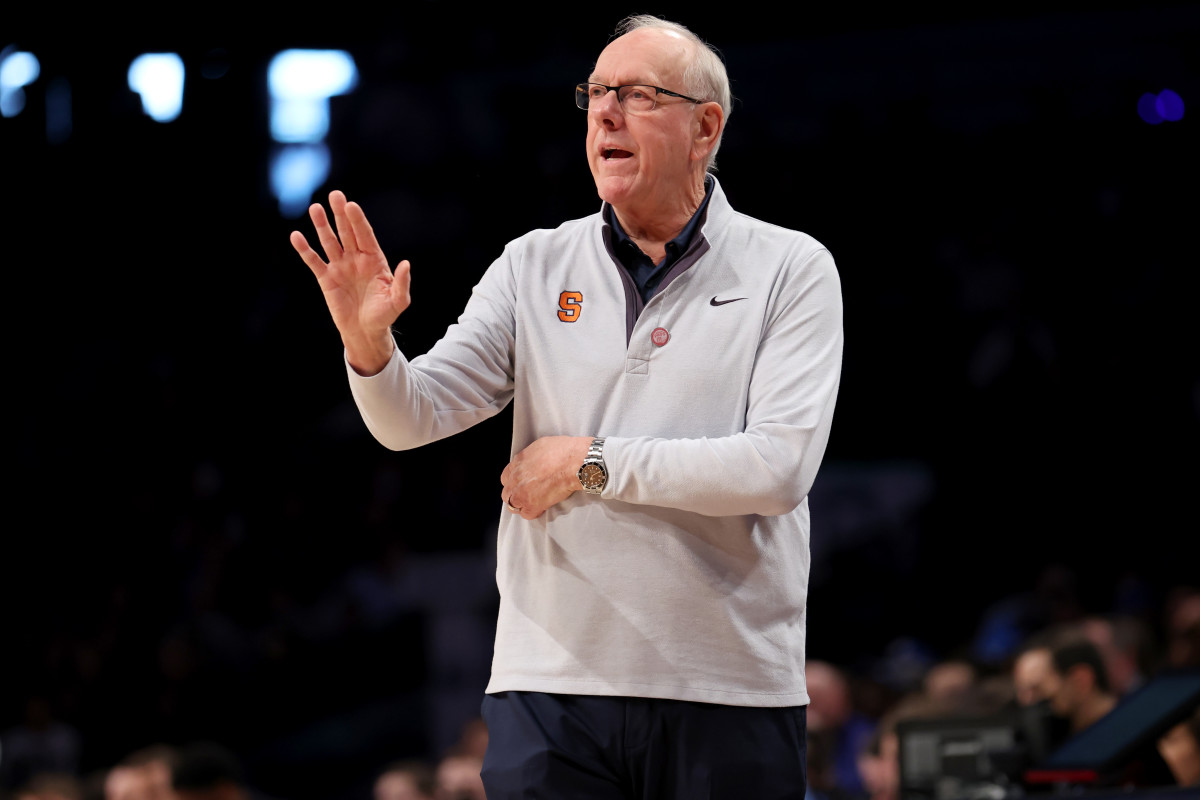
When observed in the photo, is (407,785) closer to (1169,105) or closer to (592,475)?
(592,475)

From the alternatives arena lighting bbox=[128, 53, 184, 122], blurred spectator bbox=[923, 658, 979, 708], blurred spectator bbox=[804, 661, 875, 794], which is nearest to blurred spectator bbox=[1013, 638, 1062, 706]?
→ blurred spectator bbox=[923, 658, 979, 708]

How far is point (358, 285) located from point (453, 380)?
0.73 ft

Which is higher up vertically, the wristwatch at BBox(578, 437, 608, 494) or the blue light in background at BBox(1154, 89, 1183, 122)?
the blue light in background at BBox(1154, 89, 1183, 122)

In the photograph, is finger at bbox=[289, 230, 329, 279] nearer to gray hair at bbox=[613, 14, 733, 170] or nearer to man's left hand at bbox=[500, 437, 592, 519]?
man's left hand at bbox=[500, 437, 592, 519]

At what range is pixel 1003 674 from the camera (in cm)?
634

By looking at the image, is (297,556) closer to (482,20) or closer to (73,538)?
(73,538)

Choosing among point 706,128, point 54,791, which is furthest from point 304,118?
point 706,128

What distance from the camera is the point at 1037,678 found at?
17.2 ft

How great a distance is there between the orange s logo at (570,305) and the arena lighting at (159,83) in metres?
7.75

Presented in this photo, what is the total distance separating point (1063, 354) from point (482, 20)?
4526mm

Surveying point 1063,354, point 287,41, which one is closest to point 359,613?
point 287,41

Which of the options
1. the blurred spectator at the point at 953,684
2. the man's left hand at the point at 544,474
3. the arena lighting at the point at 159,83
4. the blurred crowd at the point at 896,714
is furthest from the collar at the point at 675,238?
the arena lighting at the point at 159,83

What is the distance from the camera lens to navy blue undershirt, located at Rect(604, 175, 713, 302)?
2213 millimetres

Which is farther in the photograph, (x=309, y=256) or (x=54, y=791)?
(x=54, y=791)
